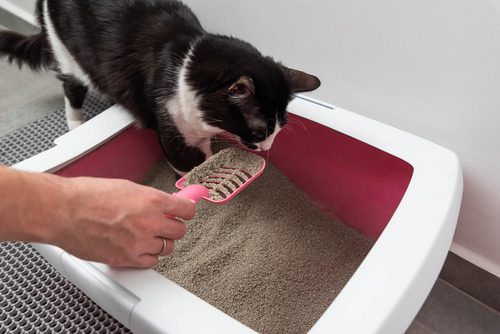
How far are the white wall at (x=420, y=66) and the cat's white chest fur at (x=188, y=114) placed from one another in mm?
321

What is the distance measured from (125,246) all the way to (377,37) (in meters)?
0.72

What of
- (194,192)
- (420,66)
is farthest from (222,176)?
(420,66)

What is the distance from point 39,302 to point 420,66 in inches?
38.3

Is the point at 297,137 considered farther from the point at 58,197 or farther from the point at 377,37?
the point at 58,197

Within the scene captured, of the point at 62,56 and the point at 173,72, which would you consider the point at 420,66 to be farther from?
the point at 62,56

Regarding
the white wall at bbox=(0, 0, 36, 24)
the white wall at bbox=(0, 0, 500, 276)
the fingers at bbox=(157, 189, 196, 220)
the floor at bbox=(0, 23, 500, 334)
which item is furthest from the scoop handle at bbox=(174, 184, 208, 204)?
the white wall at bbox=(0, 0, 36, 24)

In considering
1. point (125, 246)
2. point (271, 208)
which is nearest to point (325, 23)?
point (271, 208)

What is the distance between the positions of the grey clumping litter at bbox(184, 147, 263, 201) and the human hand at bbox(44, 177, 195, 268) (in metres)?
0.24

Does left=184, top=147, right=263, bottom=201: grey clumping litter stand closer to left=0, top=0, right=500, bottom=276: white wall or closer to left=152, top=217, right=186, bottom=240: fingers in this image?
left=152, top=217, right=186, bottom=240: fingers

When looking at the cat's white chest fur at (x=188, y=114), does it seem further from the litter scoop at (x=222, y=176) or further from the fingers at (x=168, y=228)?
the fingers at (x=168, y=228)

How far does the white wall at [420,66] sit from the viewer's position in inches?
34.9

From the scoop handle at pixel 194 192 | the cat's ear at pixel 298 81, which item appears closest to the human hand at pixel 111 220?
the scoop handle at pixel 194 192

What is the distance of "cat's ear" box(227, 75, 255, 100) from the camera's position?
2.79 feet

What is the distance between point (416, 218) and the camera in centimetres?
78
